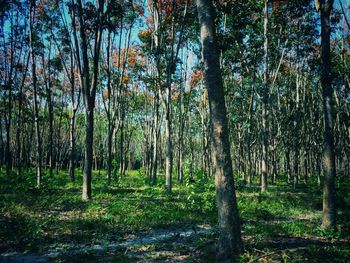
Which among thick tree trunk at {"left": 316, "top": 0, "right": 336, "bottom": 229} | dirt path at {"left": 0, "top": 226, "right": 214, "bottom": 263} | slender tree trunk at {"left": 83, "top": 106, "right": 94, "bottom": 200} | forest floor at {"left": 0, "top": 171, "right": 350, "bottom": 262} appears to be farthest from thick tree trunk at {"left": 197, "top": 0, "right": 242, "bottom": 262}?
slender tree trunk at {"left": 83, "top": 106, "right": 94, "bottom": 200}

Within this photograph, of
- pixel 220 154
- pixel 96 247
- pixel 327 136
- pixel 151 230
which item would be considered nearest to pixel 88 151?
pixel 151 230

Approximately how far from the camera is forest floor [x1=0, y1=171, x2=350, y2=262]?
5906mm

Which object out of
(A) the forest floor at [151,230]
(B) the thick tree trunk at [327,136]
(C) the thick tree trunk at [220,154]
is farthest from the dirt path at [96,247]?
(B) the thick tree trunk at [327,136]

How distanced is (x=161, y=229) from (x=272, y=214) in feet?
16.8

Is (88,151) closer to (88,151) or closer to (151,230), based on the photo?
(88,151)

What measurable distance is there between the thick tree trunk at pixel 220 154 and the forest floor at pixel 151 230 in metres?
0.39

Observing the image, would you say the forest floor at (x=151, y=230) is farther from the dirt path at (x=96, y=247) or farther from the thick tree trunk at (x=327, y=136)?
the thick tree trunk at (x=327, y=136)

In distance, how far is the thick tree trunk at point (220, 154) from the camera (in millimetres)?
5195

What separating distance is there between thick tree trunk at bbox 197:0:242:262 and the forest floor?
0.39 meters

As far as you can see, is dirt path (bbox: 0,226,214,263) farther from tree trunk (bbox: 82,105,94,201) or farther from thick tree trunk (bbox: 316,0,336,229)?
tree trunk (bbox: 82,105,94,201)

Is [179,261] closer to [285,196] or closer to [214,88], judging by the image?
[214,88]

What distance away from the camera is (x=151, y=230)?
27.4ft

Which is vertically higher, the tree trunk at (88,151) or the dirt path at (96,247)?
the tree trunk at (88,151)

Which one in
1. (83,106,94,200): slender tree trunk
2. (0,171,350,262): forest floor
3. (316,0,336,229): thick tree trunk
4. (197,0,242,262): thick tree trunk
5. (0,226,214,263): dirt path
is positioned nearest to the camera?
(197,0,242,262): thick tree trunk
